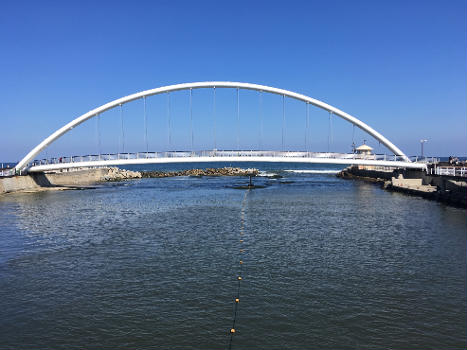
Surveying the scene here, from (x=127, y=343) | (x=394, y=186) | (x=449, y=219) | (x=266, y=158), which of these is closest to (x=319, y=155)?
(x=266, y=158)

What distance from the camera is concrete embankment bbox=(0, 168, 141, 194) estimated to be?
141 ft

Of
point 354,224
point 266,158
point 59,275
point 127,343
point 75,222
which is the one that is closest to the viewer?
point 127,343

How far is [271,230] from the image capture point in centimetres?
2061

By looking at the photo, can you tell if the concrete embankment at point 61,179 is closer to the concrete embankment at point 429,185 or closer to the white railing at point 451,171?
the concrete embankment at point 429,185

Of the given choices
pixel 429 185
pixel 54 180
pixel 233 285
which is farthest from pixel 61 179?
pixel 429 185

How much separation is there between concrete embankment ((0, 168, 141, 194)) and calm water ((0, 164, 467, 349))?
77.1 feet

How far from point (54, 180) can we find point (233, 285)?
48.0 meters

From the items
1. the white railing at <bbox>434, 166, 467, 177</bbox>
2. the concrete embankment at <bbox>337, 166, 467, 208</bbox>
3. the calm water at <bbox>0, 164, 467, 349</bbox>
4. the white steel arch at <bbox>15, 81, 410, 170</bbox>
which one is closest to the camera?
→ the calm water at <bbox>0, 164, 467, 349</bbox>

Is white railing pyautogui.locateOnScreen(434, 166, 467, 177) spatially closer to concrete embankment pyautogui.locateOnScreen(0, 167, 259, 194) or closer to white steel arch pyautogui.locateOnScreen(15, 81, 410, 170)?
white steel arch pyautogui.locateOnScreen(15, 81, 410, 170)

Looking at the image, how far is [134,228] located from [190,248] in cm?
641

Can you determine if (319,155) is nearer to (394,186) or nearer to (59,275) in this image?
(394,186)

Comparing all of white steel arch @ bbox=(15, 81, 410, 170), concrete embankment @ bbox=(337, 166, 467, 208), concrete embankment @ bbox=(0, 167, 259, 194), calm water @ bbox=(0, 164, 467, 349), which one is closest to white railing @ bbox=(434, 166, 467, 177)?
concrete embankment @ bbox=(337, 166, 467, 208)

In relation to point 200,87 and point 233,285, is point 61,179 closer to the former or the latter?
point 200,87

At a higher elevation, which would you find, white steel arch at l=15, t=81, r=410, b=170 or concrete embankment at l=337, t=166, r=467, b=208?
white steel arch at l=15, t=81, r=410, b=170
